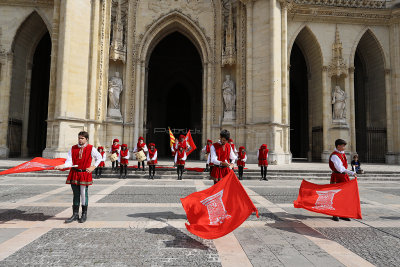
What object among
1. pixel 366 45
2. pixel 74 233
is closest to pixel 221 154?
pixel 74 233

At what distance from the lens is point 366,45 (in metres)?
20.5

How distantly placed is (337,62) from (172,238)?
19396 mm

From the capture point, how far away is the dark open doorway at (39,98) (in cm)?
2058

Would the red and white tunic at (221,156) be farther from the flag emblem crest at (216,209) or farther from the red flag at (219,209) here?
the flag emblem crest at (216,209)

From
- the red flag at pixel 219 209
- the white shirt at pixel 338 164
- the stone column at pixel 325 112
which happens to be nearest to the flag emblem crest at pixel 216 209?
the red flag at pixel 219 209

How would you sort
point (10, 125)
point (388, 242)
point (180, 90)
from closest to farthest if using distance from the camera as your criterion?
point (388, 242), point (10, 125), point (180, 90)

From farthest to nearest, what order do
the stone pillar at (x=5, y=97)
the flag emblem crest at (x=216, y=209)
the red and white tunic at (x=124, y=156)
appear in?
the stone pillar at (x=5, y=97) < the red and white tunic at (x=124, y=156) < the flag emblem crest at (x=216, y=209)

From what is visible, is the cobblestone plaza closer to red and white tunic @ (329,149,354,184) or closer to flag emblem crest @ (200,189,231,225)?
flag emblem crest @ (200,189,231,225)

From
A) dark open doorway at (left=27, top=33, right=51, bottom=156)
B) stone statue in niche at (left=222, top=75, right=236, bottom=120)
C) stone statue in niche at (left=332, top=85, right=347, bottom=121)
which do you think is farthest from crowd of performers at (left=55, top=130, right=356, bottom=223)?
dark open doorway at (left=27, top=33, right=51, bottom=156)

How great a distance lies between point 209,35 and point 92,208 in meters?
16.0

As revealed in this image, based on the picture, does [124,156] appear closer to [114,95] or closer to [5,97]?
[114,95]

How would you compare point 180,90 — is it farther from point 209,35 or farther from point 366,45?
point 366,45

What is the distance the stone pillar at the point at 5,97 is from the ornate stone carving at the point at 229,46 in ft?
49.3

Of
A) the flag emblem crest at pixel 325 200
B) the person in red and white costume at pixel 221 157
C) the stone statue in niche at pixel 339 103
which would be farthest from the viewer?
the stone statue in niche at pixel 339 103
